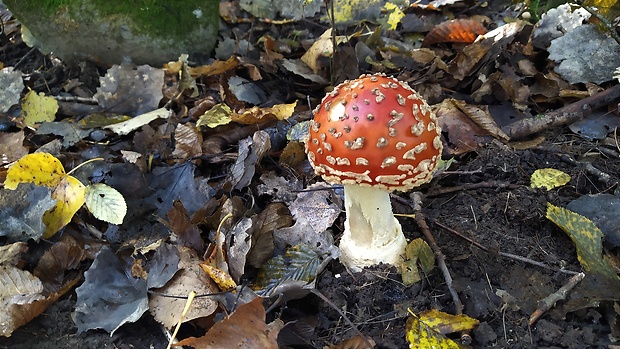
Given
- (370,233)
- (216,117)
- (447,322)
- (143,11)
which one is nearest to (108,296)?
(370,233)

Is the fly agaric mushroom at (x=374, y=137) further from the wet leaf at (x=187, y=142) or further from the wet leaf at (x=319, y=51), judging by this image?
the wet leaf at (x=319, y=51)

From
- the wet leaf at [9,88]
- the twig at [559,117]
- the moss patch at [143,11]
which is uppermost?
the moss patch at [143,11]

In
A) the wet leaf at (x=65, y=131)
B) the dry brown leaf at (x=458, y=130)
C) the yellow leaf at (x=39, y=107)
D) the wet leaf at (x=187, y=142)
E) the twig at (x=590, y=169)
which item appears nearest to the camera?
the twig at (x=590, y=169)

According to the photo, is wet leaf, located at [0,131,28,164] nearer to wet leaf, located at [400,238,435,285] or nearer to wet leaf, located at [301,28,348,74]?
wet leaf, located at [301,28,348,74]

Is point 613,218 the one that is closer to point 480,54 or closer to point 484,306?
point 484,306

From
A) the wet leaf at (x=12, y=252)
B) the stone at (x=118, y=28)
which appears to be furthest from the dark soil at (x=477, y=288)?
the stone at (x=118, y=28)

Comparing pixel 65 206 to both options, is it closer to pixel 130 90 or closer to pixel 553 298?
pixel 130 90
